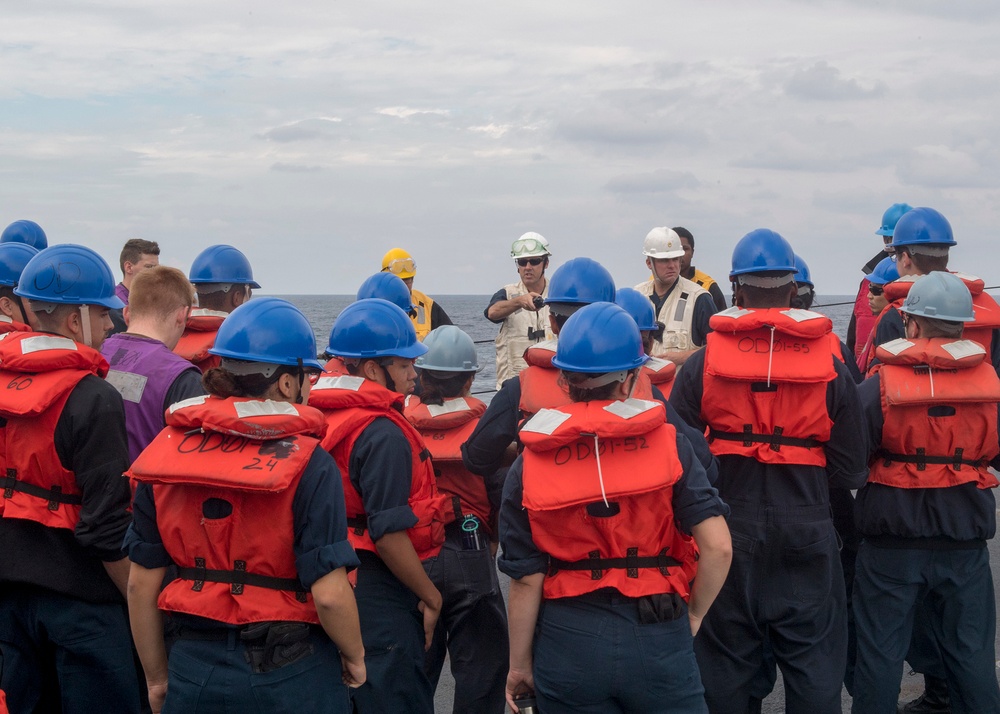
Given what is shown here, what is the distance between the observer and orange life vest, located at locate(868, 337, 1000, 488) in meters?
4.82

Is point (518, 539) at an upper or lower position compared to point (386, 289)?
lower

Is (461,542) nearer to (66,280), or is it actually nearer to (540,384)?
(540,384)

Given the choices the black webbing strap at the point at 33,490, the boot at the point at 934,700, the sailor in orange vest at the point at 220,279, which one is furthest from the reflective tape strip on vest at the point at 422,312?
the boot at the point at 934,700

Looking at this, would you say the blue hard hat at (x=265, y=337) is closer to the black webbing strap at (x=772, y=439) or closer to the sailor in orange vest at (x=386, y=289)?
the black webbing strap at (x=772, y=439)

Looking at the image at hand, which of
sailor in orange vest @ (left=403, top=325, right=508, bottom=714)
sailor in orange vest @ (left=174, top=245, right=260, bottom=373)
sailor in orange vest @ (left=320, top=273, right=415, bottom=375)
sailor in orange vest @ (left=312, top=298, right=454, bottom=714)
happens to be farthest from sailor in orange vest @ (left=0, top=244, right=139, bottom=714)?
sailor in orange vest @ (left=320, top=273, right=415, bottom=375)

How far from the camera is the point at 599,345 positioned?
3.55 m

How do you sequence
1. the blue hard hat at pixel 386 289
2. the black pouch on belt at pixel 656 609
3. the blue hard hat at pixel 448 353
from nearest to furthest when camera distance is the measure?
the black pouch on belt at pixel 656 609
the blue hard hat at pixel 448 353
the blue hard hat at pixel 386 289

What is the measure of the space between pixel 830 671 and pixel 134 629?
9.96 feet

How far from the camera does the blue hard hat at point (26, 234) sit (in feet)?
25.7

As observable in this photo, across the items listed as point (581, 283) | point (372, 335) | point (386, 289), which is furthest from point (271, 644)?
point (386, 289)

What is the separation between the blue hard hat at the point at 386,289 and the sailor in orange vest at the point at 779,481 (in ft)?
6.64

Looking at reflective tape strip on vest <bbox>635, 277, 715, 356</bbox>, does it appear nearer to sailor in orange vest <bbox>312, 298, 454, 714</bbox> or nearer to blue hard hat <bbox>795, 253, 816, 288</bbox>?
blue hard hat <bbox>795, 253, 816, 288</bbox>

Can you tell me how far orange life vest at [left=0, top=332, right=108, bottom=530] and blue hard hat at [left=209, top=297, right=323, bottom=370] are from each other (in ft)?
3.20

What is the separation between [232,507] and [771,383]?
256 centimetres
